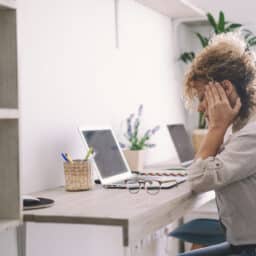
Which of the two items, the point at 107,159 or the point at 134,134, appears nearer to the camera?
the point at 107,159

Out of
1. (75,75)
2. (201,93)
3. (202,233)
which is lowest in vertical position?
(202,233)

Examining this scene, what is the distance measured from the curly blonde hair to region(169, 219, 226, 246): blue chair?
0.77 metres

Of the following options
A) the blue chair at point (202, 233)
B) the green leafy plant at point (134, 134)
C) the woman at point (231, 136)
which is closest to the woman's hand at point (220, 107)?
the woman at point (231, 136)

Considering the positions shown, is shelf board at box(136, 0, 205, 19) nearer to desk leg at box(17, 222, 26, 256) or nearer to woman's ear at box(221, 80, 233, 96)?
woman's ear at box(221, 80, 233, 96)

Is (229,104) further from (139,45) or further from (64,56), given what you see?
(139,45)

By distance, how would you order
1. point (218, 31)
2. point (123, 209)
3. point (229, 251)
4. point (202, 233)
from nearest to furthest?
point (123, 209) < point (229, 251) < point (202, 233) < point (218, 31)

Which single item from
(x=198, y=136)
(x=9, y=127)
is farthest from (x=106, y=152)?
(x=198, y=136)

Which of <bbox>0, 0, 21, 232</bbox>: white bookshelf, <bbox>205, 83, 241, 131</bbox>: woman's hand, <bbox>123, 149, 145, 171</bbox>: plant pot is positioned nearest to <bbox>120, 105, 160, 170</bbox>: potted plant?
<bbox>123, 149, 145, 171</bbox>: plant pot

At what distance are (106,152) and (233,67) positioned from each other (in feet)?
2.25

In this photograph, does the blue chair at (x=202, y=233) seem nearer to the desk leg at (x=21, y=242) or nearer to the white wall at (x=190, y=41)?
the desk leg at (x=21, y=242)

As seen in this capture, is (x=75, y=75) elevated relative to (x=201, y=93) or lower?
elevated

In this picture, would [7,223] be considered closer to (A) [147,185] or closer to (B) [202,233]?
(A) [147,185]

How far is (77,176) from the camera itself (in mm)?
1880

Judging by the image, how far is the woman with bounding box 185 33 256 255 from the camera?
5.08 feet
